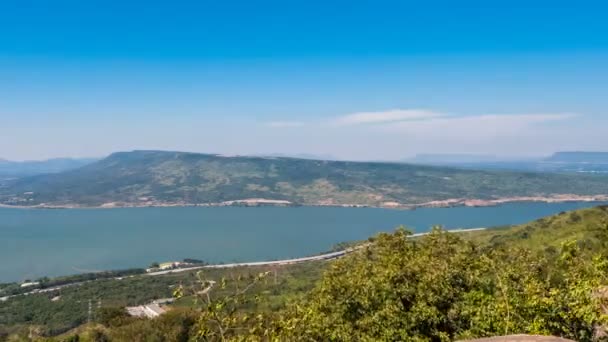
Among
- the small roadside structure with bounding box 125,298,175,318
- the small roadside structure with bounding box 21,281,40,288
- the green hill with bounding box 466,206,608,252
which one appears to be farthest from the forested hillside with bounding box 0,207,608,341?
the small roadside structure with bounding box 21,281,40,288

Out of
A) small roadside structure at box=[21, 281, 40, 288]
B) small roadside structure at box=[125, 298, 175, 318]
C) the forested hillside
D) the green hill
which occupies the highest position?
the forested hillside

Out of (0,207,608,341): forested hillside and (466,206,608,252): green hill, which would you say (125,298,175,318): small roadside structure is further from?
(0,207,608,341): forested hillside

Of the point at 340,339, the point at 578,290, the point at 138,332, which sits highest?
the point at 578,290

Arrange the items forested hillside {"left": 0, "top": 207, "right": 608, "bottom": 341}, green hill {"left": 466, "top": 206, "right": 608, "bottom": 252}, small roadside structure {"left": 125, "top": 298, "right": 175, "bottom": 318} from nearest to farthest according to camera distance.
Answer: forested hillside {"left": 0, "top": 207, "right": 608, "bottom": 341} < green hill {"left": 466, "top": 206, "right": 608, "bottom": 252} < small roadside structure {"left": 125, "top": 298, "right": 175, "bottom": 318}

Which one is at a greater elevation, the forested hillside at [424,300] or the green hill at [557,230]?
the forested hillside at [424,300]

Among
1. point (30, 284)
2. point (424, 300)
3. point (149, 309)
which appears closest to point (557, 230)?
point (424, 300)

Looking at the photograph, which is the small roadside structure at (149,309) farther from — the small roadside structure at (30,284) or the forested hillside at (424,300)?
the forested hillside at (424,300)

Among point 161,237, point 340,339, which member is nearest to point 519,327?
point 340,339

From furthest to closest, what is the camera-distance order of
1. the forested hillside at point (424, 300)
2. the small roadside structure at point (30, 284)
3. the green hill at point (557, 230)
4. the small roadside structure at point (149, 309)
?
the small roadside structure at point (30, 284) < the small roadside structure at point (149, 309) < the green hill at point (557, 230) < the forested hillside at point (424, 300)

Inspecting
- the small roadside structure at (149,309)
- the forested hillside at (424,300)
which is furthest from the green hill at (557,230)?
the small roadside structure at (149,309)

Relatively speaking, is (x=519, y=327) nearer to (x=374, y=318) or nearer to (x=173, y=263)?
(x=374, y=318)

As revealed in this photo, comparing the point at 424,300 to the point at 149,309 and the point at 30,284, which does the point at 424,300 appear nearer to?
the point at 149,309
